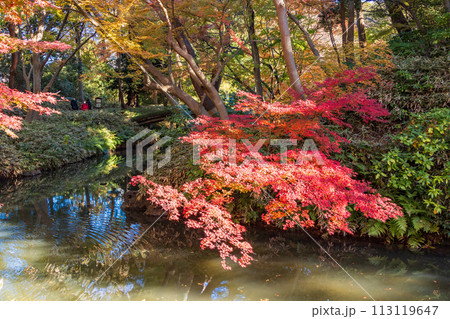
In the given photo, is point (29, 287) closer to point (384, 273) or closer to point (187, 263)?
point (187, 263)

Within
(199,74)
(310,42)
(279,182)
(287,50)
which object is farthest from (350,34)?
(279,182)

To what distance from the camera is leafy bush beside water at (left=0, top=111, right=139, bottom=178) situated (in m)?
9.62

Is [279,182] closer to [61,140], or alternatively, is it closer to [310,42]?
[310,42]

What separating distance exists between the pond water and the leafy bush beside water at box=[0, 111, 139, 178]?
410 centimetres

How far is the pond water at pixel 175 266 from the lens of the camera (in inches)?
143

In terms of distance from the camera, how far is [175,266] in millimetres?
Answer: 4293

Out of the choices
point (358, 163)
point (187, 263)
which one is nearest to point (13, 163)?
point (187, 263)

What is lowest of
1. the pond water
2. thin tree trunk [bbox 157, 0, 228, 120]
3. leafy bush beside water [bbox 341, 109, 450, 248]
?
the pond water

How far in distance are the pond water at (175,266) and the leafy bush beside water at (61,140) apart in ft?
13.4

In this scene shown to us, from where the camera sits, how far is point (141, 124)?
17969mm

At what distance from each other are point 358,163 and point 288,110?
6.14ft

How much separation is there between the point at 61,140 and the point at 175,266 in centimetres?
949
